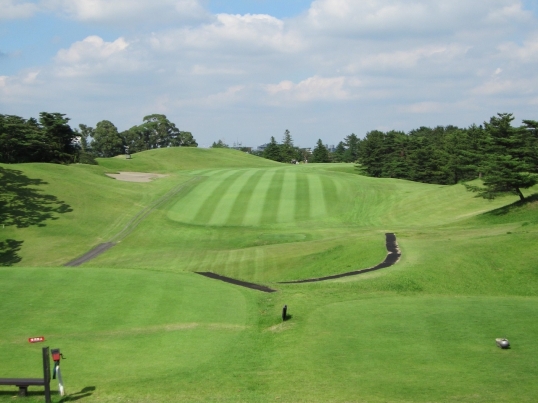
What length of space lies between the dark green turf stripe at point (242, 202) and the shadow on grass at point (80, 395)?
134 feet

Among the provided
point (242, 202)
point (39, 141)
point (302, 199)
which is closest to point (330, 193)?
point (302, 199)

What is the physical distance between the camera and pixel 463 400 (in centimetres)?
1153

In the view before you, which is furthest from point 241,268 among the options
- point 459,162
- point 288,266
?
point 459,162

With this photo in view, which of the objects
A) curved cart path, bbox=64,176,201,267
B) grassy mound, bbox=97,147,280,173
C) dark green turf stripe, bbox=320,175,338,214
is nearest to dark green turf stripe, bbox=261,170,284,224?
dark green turf stripe, bbox=320,175,338,214

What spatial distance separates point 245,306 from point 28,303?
8.12m

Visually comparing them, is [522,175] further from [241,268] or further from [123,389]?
[123,389]

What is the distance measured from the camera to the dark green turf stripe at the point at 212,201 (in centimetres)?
5531

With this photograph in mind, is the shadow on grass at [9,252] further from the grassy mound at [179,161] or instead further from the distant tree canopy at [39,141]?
the grassy mound at [179,161]

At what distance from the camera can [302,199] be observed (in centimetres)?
6291

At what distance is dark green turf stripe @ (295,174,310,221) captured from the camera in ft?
187

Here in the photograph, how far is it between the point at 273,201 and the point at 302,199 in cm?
377

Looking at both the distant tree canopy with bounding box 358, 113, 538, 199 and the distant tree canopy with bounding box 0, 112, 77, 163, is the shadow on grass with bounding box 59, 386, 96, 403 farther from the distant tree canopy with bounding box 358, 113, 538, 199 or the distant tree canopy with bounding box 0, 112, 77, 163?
the distant tree canopy with bounding box 0, 112, 77, 163

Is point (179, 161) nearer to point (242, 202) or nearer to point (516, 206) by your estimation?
point (242, 202)

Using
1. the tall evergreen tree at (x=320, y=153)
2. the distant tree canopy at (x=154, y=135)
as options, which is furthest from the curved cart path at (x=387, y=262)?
the distant tree canopy at (x=154, y=135)
